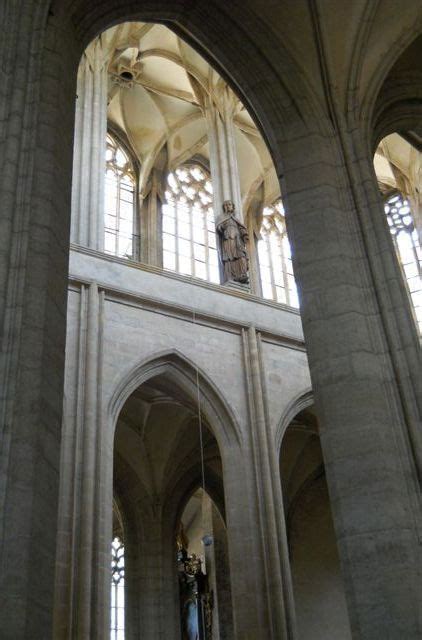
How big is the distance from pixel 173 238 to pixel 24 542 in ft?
44.2

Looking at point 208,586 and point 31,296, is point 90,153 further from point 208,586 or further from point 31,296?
point 31,296

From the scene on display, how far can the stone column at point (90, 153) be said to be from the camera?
12875mm

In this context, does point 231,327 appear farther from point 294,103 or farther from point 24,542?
point 24,542

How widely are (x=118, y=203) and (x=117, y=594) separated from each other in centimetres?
847

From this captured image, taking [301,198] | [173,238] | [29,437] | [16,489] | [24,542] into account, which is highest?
[173,238]

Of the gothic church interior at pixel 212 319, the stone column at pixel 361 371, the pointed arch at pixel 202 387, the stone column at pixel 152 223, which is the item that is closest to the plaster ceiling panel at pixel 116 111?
the gothic church interior at pixel 212 319

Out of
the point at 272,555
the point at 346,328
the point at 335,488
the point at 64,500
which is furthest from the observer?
the point at 272,555

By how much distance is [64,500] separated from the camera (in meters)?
9.76

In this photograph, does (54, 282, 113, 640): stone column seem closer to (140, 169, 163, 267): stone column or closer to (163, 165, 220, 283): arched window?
(140, 169, 163, 267): stone column

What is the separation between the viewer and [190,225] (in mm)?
17891

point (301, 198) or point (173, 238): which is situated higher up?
point (173, 238)

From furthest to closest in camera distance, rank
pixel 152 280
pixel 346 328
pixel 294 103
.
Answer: pixel 152 280, pixel 294 103, pixel 346 328

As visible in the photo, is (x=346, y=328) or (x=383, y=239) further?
(x=383, y=239)

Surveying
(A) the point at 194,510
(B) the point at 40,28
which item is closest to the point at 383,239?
(B) the point at 40,28
